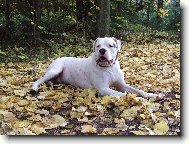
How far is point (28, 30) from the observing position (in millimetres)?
9156

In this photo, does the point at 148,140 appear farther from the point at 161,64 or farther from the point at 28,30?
the point at 28,30

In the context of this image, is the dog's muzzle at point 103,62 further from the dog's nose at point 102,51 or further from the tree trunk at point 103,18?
the tree trunk at point 103,18

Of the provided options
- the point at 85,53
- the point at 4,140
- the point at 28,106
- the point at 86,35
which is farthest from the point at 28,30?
the point at 4,140

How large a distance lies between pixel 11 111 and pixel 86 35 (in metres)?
4.56

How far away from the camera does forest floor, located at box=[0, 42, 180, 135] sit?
389 centimetres

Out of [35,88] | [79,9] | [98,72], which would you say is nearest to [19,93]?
[35,88]

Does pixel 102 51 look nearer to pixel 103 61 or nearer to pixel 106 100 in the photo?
pixel 103 61

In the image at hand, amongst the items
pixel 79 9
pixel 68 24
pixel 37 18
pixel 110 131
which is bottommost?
pixel 110 131

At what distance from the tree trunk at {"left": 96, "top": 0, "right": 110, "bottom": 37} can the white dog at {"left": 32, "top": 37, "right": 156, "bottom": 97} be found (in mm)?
2295

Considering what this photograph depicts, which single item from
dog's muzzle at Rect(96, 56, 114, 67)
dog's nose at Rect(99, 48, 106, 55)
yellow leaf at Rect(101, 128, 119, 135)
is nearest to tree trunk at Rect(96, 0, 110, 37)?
dog's muzzle at Rect(96, 56, 114, 67)

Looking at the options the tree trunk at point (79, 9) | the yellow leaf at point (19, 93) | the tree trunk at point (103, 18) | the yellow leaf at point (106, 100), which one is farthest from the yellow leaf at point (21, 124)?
the tree trunk at point (79, 9)

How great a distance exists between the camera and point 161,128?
3848mm

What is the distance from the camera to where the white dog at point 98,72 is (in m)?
4.92

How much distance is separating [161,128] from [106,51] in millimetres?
1272
